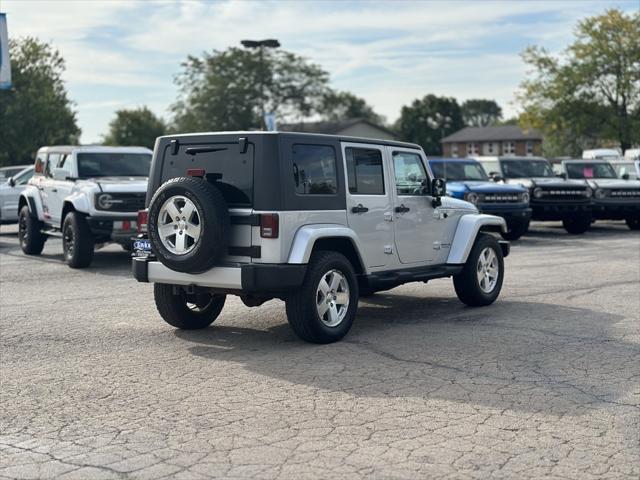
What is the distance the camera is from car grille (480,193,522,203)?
61.9 feet

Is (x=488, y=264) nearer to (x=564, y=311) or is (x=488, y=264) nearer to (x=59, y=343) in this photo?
(x=564, y=311)

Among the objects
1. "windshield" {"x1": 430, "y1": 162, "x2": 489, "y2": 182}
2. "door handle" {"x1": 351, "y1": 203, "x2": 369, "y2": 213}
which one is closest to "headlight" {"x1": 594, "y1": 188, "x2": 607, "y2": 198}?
"windshield" {"x1": 430, "y1": 162, "x2": 489, "y2": 182}

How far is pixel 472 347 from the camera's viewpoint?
7766mm

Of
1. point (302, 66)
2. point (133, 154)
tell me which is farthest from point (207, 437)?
point (302, 66)

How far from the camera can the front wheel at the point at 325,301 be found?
7738 millimetres

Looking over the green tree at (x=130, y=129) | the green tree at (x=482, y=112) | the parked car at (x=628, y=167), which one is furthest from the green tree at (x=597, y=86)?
the green tree at (x=482, y=112)

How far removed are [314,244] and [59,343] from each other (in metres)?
2.45

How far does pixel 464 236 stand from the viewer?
9.91m

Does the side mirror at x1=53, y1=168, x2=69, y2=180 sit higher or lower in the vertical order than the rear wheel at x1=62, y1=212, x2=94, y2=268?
higher

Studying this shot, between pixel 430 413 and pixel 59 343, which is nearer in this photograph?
pixel 430 413

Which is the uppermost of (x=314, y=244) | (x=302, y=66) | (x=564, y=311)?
(x=302, y=66)

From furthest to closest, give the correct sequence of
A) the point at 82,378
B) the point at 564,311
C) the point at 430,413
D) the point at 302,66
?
1. the point at 302,66
2. the point at 564,311
3. the point at 82,378
4. the point at 430,413

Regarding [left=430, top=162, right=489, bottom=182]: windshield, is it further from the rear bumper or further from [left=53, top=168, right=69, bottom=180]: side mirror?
the rear bumper

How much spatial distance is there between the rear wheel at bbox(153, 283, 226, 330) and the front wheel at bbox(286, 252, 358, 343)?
4.10 ft
